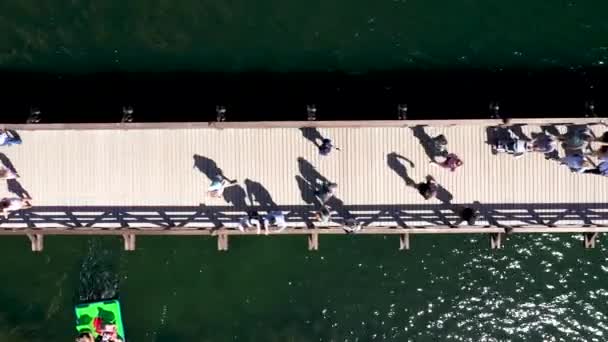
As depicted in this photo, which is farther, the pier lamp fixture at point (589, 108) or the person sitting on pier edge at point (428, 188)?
the pier lamp fixture at point (589, 108)

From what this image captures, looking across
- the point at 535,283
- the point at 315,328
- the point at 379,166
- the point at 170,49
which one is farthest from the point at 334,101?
the point at 535,283

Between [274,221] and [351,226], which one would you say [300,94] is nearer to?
[274,221]

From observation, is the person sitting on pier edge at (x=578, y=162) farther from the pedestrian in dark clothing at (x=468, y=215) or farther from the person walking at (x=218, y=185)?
the person walking at (x=218, y=185)

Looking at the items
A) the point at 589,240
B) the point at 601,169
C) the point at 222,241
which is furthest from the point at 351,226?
the point at 589,240

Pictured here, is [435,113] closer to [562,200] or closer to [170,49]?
[562,200]

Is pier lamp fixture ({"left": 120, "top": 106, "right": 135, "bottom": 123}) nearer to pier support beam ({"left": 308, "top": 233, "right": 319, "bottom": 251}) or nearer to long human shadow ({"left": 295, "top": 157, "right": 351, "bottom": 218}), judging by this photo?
long human shadow ({"left": 295, "top": 157, "right": 351, "bottom": 218})

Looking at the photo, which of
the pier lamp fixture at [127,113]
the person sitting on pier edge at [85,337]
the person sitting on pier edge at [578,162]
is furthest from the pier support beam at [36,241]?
the person sitting on pier edge at [578,162]
